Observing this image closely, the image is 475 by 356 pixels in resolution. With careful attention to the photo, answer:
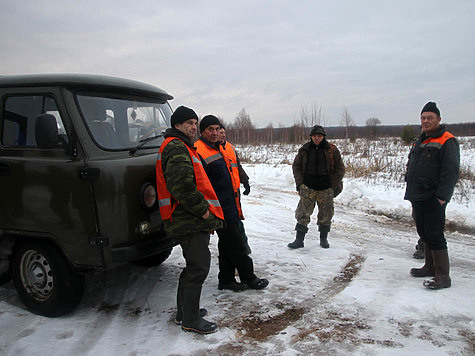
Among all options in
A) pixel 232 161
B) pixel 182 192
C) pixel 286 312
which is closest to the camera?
pixel 182 192

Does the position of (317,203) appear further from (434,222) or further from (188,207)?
(188,207)

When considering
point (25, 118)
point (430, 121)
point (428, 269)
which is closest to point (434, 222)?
point (428, 269)

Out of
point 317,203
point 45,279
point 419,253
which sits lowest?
point 419,253

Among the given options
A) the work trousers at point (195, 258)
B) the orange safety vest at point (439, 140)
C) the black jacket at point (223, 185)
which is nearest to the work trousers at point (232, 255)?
the black jacket at point (223, 185)

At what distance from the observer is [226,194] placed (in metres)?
3.82

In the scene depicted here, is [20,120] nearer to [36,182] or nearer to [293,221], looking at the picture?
[36,182]

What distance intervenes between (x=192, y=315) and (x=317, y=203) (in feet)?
10.2

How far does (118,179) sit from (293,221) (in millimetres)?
5172

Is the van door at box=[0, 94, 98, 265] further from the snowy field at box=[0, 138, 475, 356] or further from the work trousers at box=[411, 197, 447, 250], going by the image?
the work trousers at box=[411, 197, 447, 250]

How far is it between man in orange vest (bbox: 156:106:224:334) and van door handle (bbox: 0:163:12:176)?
5.15 feet

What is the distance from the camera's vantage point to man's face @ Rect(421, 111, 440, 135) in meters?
4.05

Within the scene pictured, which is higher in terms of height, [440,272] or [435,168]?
[435,168]

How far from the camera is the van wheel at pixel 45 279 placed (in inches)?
132

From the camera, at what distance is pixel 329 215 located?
219 inches
